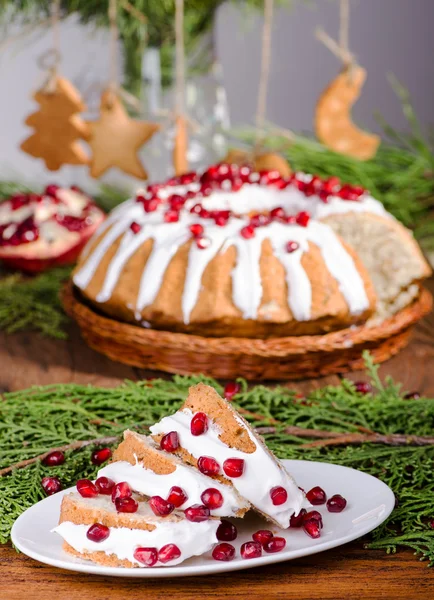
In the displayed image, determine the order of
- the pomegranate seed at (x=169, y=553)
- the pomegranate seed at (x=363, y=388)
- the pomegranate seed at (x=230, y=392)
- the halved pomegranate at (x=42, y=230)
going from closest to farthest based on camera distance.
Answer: the pomegranate seed at (x=169, y=553) → the pomegranate seed at (x=230, y=392) → the pomegranate seed at (x=363, y=388) → the halved pomegranate at (x=42, y=230)

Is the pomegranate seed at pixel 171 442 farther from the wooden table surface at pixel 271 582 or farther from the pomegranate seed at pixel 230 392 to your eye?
the pomegranate seed at pixel 230 392

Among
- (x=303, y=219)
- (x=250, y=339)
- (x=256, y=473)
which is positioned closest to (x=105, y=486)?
A: (x=256, y=473)

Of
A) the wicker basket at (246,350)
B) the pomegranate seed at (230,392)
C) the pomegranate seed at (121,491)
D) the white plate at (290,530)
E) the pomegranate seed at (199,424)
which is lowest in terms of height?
the wicker basket at (246,350)

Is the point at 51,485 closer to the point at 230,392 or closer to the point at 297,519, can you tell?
the point at 297,519

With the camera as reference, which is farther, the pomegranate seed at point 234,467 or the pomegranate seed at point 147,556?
the pomegranate seed at point 234,467

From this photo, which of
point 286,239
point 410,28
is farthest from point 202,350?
point 410,28

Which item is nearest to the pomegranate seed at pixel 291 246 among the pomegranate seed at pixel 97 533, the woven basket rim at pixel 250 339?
the woven basket rim at pixel 250 339
